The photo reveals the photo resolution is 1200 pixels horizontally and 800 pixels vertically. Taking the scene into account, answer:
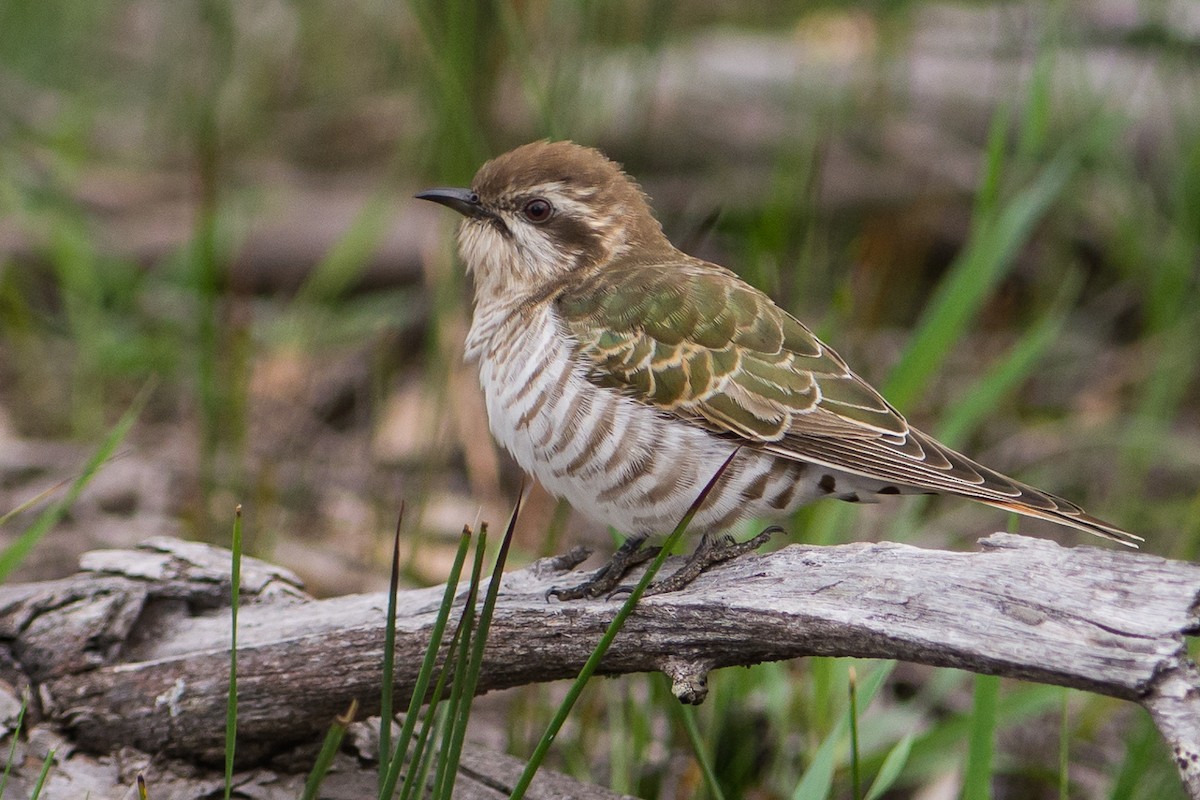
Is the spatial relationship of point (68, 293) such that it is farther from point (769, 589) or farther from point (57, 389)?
point (769, 589)

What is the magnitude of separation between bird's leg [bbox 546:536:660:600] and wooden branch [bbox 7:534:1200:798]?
68mm

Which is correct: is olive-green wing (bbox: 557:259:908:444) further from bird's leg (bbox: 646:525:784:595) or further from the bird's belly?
bird's leg (bbox: 646:525:784:595)

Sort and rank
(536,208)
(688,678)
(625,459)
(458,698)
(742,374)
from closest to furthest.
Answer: (458,698) → (688,678) → (625,459) → (742,374) → (536,208)

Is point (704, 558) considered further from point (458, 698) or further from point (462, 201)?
point (462, 201)

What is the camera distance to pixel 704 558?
315cm

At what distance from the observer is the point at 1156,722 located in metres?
2.13

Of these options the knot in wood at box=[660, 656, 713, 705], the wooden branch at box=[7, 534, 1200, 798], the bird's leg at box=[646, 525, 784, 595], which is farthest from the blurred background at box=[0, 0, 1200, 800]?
the knot in wood at box=[660, 656, 713, 705]

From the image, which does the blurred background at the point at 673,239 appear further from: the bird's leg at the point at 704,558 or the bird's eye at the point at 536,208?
the bird's leg at the point at 704,558

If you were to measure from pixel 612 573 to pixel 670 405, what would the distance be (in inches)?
19.8

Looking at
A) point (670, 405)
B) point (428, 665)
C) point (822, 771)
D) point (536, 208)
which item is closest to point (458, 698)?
point (428, 665)

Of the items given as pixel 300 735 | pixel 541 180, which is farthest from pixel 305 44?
pixel 300 735

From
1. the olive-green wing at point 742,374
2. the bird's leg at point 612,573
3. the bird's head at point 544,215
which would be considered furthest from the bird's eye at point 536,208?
the bird's leg at point 612,573

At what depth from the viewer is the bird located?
3.38 meters

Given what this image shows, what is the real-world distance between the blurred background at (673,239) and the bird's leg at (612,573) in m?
0.53
